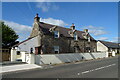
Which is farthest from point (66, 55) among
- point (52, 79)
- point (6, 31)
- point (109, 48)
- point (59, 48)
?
point (109, 48)

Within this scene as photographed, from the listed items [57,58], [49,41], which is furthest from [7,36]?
[57,58]

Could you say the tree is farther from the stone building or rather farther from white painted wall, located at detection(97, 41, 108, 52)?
white painted wall, located at detection(97, 41, 108, 52)

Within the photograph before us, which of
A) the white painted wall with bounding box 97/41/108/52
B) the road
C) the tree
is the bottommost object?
the road

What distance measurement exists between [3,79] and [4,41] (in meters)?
36.5

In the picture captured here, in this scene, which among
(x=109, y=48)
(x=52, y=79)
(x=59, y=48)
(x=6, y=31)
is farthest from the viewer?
(x=109, y=48)

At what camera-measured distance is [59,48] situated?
25.7 meters

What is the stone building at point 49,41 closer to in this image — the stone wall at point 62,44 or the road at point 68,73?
the stone wall at point 62,44

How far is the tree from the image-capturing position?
41.4 metres

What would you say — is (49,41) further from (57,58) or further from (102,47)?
(102,47)

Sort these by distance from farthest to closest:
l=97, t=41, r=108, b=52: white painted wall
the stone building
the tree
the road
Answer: l=97, t=41, r=108, b=52: white painted wall → the tree → the stone building → the road

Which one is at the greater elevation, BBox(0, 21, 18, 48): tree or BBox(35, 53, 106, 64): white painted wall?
BBox(0, 21, 18, 48): tree

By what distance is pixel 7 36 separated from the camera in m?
42.2

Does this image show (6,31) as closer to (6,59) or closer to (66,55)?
(6,59)

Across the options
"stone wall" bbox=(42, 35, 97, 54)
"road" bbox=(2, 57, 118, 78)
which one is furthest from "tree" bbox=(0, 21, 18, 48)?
"road" bbox=(2, 57, 118, 78)
